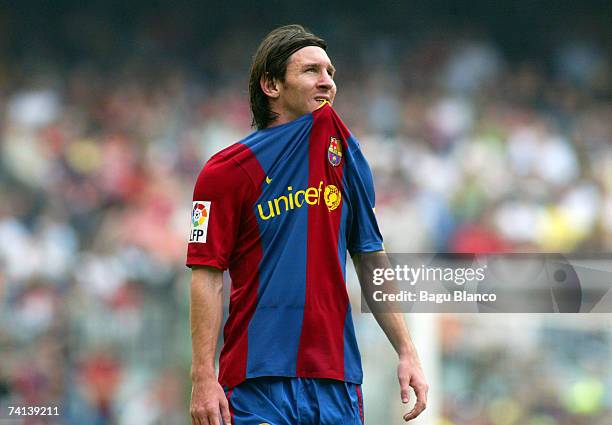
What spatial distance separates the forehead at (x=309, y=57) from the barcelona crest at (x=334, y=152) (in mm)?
216

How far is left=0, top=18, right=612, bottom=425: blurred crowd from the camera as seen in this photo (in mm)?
6375

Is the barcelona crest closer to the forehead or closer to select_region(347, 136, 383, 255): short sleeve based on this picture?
select_region(347, 136, 383, 255): short sleeve

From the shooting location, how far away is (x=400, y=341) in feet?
8.56

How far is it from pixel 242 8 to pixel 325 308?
6.64m

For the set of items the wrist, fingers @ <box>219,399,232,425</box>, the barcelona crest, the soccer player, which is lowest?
fingers @ <box>219,399,232,425</box>

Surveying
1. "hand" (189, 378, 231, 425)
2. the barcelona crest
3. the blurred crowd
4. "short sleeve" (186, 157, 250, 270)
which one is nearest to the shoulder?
"short sleeve" (186, 157, 250, 270)

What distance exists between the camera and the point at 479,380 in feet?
19.7

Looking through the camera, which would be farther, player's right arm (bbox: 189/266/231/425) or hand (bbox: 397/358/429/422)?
hand (bbox: 397/358/429/422)

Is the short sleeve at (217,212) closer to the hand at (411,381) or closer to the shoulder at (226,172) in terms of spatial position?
the shoulder at (226,172)

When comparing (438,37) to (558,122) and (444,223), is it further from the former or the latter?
(444,223)

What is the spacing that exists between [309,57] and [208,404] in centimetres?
97

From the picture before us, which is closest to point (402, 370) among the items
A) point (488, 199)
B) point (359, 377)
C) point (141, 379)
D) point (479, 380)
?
point (359, 377)

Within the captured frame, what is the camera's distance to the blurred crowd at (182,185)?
638 centimetres

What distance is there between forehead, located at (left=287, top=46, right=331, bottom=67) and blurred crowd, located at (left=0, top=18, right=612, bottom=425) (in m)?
3.62
